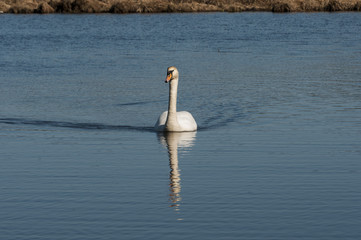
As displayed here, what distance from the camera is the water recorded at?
9438 millimetres

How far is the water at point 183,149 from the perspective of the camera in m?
9.44

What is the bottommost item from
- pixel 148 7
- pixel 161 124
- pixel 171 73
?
pixel 161 124

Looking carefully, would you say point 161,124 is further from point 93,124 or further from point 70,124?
point 70,124

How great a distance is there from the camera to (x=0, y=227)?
9219 millimetres

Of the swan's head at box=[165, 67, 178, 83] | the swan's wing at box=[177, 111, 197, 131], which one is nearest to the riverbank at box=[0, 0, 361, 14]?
the swan's head at box=[165, 67, 178, 83]

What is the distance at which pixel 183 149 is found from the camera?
47.8 ft

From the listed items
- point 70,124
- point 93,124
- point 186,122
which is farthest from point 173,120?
point 70,124

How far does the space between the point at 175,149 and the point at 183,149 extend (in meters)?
0.16

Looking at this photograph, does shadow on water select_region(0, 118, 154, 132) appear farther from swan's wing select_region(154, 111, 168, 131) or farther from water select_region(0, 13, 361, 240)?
swan's wing select_region(154, 111, 168, 131)

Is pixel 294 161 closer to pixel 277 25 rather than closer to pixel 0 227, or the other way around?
pixel 0 227

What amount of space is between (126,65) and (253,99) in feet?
34.7

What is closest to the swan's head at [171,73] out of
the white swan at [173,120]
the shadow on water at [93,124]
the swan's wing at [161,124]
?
the white swan at [173,120]

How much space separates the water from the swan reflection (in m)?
0.03

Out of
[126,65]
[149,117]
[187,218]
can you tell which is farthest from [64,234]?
[126,65]
